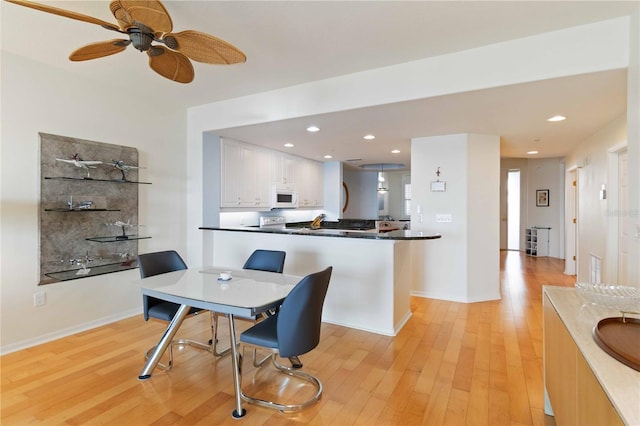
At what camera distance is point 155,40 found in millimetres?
1934

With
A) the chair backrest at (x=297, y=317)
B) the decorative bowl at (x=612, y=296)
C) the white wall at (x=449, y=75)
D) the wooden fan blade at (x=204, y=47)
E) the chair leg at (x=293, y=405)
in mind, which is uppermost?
the white wall at (x=449, y=75)

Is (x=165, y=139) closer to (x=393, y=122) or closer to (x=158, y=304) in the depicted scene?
(x=158, y=304)

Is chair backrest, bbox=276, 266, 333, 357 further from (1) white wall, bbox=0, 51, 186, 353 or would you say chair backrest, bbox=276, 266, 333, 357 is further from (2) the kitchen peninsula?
(1) white wall, bbox=0, 51, 186, 353

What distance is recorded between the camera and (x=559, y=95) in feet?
9.31

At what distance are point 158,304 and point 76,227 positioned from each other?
1419mm

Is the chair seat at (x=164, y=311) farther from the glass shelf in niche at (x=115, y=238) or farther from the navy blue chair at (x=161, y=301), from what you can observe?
the glass shelf in niche at (x=115, y=238)

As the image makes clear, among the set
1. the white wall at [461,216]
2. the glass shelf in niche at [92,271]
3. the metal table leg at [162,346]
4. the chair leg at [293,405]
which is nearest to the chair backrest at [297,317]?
the chair leg at [293,405]

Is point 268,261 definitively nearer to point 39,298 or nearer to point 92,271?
point 92,271

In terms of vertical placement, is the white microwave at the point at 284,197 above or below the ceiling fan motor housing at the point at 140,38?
below

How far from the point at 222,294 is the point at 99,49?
1722mm

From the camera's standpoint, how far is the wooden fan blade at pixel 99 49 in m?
1.91

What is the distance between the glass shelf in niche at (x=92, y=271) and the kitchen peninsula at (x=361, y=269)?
5.27 ft

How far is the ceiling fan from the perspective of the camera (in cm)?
160

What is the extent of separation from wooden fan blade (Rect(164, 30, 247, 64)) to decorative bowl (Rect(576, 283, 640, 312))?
2.32m
